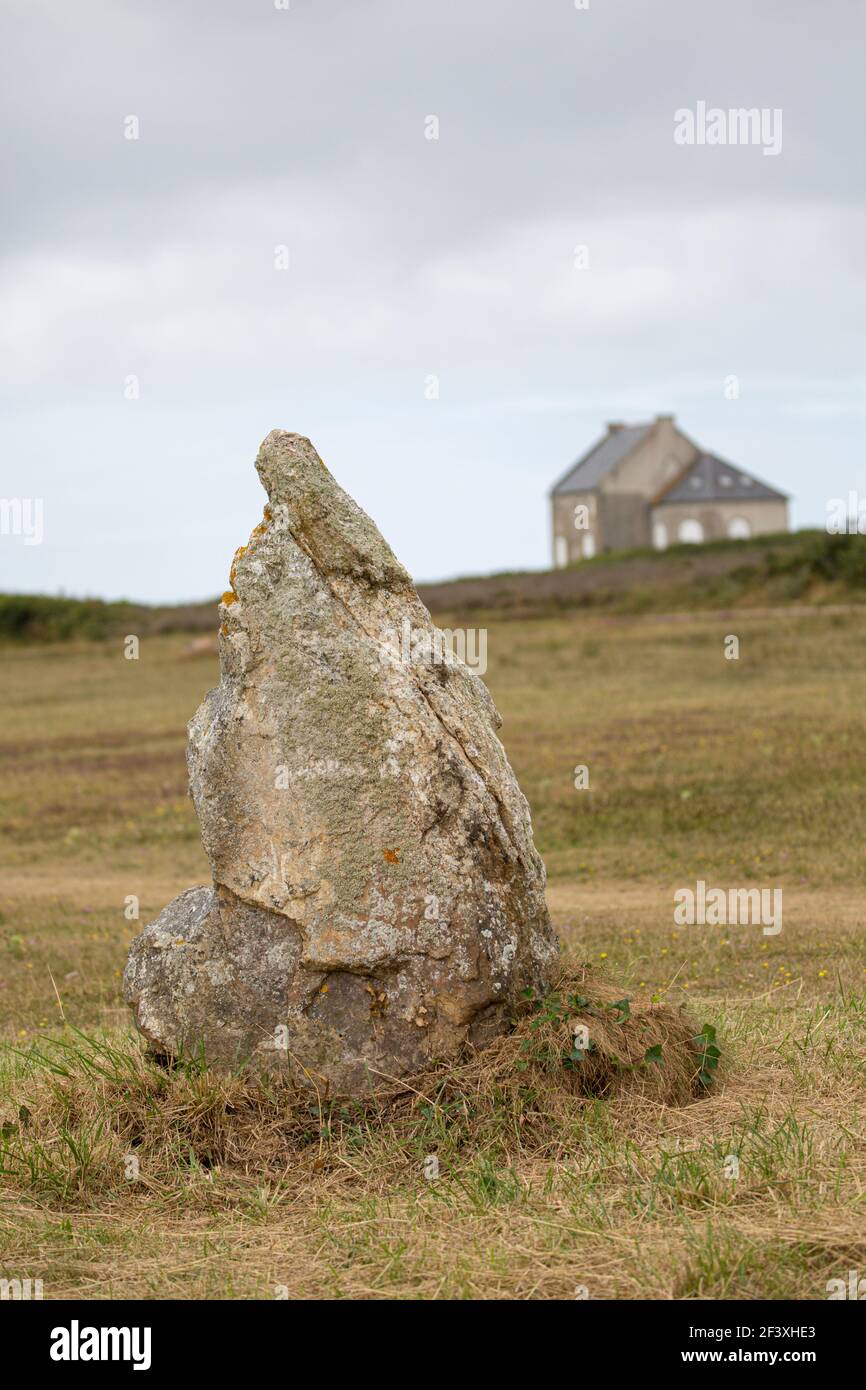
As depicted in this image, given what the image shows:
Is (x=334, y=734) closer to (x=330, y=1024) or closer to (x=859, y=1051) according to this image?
(x=330, y=1024)

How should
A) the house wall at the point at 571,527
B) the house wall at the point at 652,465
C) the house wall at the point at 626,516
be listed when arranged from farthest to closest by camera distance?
the house wall at the point at 571,527 < the house wall at the point at 652,465 < the house wall at the point at 626,516

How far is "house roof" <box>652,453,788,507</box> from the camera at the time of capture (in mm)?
58406

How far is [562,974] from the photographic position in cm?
632

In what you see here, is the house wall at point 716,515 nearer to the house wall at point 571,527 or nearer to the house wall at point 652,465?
the house wall at point 652,465

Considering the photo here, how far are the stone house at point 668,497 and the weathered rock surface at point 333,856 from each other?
52.7 m

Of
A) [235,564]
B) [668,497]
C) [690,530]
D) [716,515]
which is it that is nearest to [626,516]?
[668,497]

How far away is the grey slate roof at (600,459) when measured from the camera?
59.6 meters

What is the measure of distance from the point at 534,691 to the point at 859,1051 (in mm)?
20009

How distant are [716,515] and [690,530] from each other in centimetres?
123

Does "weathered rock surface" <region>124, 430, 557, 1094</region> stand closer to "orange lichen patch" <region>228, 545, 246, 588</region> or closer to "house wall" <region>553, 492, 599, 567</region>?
"orange lichen patch" <region>228, 545, 246, 588</region>

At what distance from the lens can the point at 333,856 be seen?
231 inches

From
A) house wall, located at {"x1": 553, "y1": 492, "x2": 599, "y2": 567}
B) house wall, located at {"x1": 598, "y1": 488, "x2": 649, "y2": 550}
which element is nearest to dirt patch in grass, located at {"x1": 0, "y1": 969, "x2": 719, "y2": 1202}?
house wall, located at {"x1": 598, "y1": 488, "x2": 649, "y2": 550}

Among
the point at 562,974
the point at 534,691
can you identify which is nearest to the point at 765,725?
the point at 534,691

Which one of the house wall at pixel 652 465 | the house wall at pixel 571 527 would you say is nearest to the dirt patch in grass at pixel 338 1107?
the house wall at pixel 571 527
